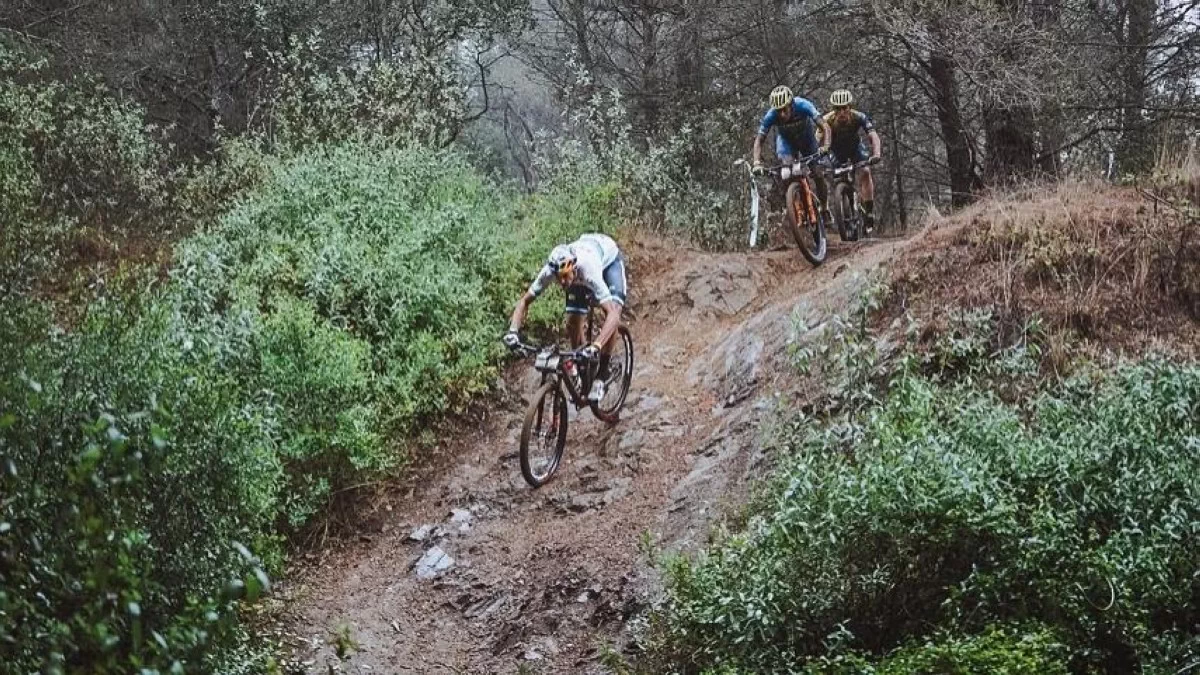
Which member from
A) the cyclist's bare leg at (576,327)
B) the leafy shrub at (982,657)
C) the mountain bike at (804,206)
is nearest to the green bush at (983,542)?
the leafy shrub at (982,657)

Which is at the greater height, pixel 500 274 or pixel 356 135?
pixel 356 135

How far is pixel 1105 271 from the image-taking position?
8.07 metres

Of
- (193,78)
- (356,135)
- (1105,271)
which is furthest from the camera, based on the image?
(193,78)

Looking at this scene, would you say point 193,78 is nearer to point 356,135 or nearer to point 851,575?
point 356,135

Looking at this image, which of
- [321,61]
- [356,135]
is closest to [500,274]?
[356,135]

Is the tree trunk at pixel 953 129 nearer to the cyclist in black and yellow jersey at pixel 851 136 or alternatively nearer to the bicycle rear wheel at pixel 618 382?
the cyclist in black and yellow jersey at pixel 851 136

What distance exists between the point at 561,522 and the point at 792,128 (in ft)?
18.8

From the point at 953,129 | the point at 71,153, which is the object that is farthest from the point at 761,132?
the point at 71,153

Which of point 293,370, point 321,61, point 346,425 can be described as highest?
point 321,61

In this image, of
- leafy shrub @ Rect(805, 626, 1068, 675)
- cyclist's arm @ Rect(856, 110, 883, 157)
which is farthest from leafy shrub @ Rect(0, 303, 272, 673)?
cyclist's arm @ Rect(856, 110, 883, 157)

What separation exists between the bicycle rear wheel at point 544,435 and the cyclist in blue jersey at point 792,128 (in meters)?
3.96

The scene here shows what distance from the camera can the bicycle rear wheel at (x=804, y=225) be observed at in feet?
37.8

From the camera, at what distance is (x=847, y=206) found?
13.2 m

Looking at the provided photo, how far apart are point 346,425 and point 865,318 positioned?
472 cm
